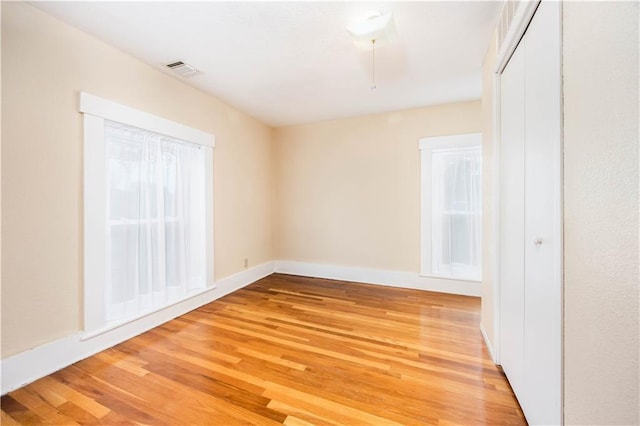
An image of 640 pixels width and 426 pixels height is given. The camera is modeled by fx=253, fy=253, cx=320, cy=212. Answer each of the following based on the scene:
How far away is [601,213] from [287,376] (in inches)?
71.0

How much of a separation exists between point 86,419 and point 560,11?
2938 mm

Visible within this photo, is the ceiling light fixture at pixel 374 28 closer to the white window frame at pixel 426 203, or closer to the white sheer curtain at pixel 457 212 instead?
the white window frame at pixel 426 203

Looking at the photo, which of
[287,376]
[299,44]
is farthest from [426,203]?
[287,376]

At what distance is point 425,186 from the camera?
343cm

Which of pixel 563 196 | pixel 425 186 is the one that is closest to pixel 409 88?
pixel 425 186

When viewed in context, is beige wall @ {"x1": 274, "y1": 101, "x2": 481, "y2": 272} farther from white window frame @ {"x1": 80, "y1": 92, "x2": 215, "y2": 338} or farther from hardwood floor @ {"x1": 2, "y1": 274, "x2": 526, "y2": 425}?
white window frame @ {"x1": 80, "y1": 92, "x2": 215, "y2": 338}

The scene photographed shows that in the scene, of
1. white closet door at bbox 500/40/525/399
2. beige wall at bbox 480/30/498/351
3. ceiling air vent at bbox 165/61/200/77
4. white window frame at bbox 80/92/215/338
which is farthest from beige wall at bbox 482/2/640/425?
white window frame at bbox 80/92/215/338

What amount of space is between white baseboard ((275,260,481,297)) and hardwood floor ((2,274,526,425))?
2.05 feet

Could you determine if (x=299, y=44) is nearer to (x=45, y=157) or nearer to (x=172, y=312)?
(x=45, y=157)

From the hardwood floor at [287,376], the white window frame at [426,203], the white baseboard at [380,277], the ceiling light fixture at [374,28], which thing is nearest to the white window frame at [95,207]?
the hardwood floor at [287,376]

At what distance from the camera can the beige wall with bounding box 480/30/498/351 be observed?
73.6 inches

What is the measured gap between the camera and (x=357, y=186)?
152 inches

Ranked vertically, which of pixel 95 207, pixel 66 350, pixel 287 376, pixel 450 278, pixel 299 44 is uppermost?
pixel 299 44

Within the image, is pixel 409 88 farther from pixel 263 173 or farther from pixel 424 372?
pixel 424 372
